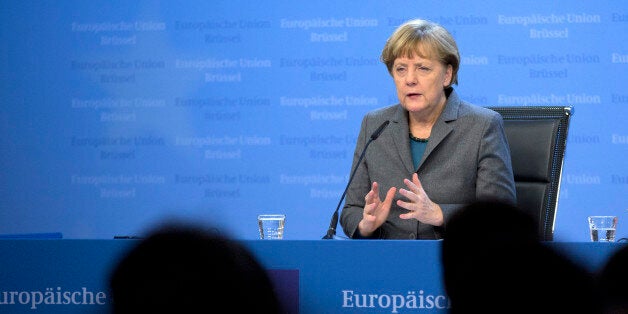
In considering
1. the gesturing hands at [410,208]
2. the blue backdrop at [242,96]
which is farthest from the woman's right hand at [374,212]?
the blue backdrop at [242,96]

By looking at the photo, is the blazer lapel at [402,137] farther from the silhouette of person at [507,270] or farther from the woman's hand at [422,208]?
the silhouette of person at [507,270]

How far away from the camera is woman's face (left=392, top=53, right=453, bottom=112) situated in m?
2.95

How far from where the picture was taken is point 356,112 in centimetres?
531

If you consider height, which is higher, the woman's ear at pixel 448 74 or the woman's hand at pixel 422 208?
the woman's ear at pixel 448 74

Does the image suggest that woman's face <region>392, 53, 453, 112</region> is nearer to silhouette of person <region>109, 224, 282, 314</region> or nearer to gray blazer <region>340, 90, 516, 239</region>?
gray blazer <region>340, 90, 516, 239</region>

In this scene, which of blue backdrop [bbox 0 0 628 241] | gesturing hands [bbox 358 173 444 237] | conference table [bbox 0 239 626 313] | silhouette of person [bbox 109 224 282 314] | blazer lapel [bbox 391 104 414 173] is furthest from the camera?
blue backdrop [bbox 0 0 628 241]

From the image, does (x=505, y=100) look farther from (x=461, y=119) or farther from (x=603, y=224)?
(x=603, y=224)

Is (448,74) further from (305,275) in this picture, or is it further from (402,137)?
(305,275)

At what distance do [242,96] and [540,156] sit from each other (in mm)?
2700

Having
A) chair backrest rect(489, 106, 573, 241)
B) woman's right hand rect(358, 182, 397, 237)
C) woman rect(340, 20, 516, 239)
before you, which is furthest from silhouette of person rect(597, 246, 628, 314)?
chair backrest rect(489, 106, 573, 241)

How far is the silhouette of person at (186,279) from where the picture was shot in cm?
77

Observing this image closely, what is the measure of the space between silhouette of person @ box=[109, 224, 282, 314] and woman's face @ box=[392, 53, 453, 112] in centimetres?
220

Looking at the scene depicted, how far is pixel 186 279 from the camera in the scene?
783mm

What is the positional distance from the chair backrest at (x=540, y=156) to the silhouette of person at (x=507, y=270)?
7.24ft
